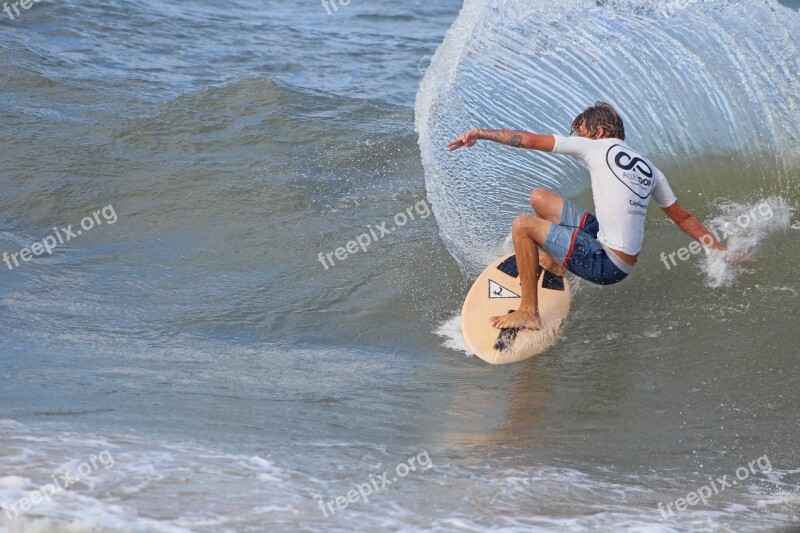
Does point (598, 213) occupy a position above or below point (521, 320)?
above

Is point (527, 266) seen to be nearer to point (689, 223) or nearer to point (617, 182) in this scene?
point (617, 182)

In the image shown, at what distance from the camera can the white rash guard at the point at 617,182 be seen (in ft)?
17.7

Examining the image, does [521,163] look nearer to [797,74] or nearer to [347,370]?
[797,74]

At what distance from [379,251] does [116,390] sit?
3.20 metres

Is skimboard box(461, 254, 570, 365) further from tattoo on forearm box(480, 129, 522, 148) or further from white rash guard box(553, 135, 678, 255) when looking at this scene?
tattoo on forearm box(480, 129, 522, 148)

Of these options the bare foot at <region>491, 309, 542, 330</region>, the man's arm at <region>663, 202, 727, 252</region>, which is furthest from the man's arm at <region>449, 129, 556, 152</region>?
the bare foot at <region>491, 309, 542, 330</region>

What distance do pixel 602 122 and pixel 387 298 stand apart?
2.05 metres

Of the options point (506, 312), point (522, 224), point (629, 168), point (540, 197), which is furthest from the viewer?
point (506, 312)

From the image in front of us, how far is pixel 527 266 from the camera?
5.70 meters

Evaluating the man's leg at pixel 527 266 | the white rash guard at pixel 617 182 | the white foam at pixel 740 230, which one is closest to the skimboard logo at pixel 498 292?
the man's leg at pixel 527 266

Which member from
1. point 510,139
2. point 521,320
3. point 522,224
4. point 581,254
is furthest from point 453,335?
point 510,139

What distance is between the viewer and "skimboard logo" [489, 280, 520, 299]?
612cm

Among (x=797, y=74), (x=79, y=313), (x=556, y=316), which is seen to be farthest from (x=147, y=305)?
(x=797, y=74)

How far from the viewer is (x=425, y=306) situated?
6.52m
